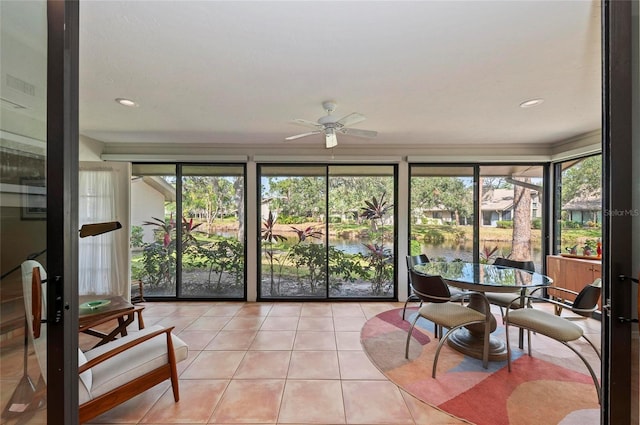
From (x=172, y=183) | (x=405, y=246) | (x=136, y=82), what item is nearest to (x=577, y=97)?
(x=405, y=246)

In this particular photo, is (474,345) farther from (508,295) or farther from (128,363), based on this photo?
(128,363)

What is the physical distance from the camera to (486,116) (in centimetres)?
291

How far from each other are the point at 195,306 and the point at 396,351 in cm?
299

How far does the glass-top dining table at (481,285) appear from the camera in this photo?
7.75ft

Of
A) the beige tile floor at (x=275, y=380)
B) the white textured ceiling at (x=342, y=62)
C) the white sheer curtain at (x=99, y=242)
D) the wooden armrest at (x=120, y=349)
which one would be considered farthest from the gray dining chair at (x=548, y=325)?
the white sheer curtain at (x=99, y=242)

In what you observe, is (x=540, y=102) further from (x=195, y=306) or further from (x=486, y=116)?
(x=195, y=306)

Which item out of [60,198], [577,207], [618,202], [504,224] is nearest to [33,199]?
[60,198]

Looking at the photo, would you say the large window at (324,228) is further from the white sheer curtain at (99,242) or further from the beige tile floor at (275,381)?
the white sheer curtain at (99,242)

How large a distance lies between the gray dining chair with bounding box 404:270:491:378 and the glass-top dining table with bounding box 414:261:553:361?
0.12 meters

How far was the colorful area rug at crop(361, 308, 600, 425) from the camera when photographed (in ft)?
5.95

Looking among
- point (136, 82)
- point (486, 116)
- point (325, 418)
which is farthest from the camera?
point (486, 116)

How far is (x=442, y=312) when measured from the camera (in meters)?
2.41

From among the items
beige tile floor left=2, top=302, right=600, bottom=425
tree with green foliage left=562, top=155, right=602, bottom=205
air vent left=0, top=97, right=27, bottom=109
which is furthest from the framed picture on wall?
tree with green foliage left=562, top=155, right=602, bottom=205

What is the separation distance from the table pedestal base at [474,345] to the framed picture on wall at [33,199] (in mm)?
3238
